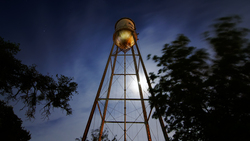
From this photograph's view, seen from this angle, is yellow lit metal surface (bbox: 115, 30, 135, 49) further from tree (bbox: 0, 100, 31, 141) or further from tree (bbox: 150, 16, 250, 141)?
tree (bbox: 0, 100, 31, 141)

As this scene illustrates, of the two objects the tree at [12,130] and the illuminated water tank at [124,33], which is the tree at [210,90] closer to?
the illuminated water tank at [124,33]

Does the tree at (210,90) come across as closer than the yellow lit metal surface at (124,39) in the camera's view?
Yes

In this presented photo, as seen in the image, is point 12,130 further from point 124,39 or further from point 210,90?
point 210,90

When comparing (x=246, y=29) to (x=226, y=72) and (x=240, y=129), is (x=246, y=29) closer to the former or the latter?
(x=226, y=72)

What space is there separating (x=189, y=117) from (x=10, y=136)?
1924 cm

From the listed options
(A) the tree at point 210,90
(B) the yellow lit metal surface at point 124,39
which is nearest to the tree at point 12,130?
(B) the yellow lit metal surface at point 124,39

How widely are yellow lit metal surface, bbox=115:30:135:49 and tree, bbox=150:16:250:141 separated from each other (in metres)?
6.22

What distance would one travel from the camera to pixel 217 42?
383 cm

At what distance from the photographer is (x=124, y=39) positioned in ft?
37.8

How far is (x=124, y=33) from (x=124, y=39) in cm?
Result: 56

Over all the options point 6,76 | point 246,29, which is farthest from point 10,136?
point 246,29

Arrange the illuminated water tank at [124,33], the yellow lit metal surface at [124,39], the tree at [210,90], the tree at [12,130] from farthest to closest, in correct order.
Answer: the tree at [12,130] → the yellow lit metal surface at [124,39] → the illuminated water tank at [124,33] → the tree at [210,90]

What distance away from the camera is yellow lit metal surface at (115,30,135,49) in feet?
36.6

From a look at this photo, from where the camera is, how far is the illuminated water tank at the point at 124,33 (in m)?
11.0
